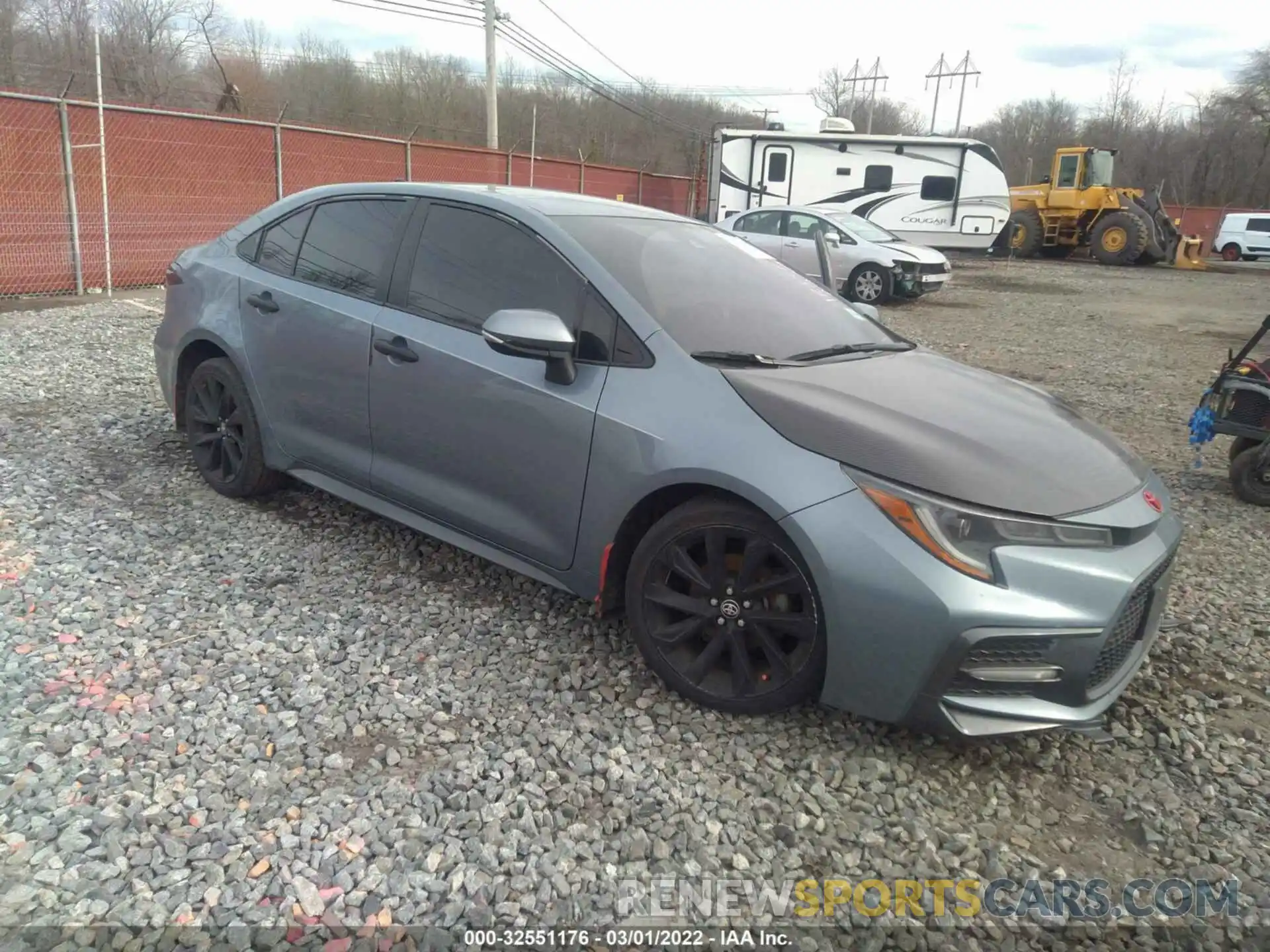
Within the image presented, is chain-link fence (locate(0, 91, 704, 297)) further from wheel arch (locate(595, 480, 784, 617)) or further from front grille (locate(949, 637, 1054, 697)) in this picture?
front grille (locate(949, 637, 1054, 697))

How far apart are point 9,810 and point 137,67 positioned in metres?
30.5

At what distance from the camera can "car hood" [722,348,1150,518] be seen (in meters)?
2.51

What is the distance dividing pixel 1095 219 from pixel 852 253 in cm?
1729

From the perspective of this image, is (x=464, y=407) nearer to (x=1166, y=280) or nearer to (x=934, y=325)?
(x=934, y=325)

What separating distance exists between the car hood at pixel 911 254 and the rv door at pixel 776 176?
28.0 ft

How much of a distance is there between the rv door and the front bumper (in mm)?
21567

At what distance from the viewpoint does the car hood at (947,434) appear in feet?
8.23

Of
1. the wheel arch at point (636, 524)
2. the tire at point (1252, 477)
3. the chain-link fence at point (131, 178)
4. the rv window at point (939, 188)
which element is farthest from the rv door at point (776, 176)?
the wheel arch at point (636, 524)

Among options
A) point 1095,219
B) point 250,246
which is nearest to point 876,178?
point 1095,219

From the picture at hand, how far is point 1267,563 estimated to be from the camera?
172 inches

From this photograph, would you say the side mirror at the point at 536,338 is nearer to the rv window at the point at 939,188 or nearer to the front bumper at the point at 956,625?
the front bumper at the point at 956,625

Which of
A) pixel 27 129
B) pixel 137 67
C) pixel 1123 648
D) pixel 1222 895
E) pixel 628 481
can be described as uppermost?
pixel 137 67

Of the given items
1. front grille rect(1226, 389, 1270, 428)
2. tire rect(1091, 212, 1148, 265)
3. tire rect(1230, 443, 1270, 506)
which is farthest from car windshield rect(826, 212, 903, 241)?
tire rect(1091, 212, 1148, 265)

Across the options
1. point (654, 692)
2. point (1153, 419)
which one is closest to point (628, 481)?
point (654, 692)
